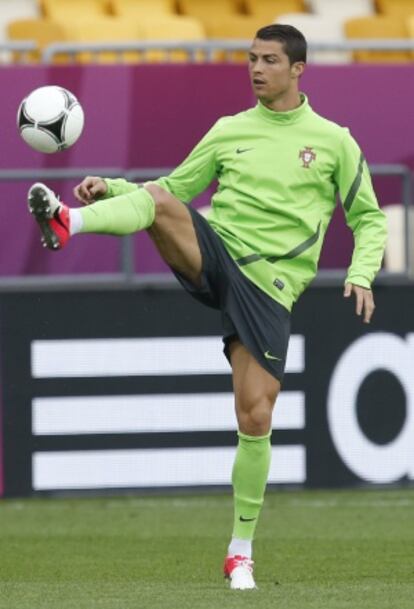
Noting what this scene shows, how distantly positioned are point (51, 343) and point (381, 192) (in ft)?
8.06

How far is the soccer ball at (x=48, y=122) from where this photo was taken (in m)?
7.50

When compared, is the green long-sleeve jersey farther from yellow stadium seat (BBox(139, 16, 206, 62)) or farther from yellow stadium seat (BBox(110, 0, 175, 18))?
yellow stadium seat (BBox(110, 0, 175, 18))

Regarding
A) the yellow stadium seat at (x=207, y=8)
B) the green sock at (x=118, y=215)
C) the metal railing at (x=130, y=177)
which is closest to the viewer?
the green sock at (x=118, y=215)

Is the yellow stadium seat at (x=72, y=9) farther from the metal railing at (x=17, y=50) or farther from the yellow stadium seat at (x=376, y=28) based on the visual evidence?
the yellow stadium seat at (x=376, y=28)

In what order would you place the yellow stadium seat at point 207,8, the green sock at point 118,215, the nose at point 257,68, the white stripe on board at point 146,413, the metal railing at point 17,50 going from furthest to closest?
the yellow stadium seat at point 207,8 → the metal railing at point 17,50 → the white stripe on board at point 146,413 → the nose at point 257,68 → the green sock at point 118,215

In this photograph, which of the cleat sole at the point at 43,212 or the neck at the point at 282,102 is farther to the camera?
the neck at the point at 282,102

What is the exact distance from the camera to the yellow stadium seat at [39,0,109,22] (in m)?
14.7

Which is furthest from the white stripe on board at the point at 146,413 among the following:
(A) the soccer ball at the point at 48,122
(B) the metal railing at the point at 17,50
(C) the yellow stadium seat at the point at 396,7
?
(C) the yellow stadium seat at the point at 396,7

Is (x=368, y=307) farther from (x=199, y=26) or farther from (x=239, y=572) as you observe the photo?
(x=199, y=26)

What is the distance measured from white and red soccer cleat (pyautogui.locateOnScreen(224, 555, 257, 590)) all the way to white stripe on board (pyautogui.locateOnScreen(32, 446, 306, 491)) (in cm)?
347

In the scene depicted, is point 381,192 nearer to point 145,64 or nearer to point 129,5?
point 145,64

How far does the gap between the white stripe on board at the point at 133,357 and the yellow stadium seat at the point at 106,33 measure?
3.57m

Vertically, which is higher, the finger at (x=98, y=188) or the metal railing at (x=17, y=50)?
the metal railing at (x=17, y=50)

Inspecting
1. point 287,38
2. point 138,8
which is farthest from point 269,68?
point 138,8
